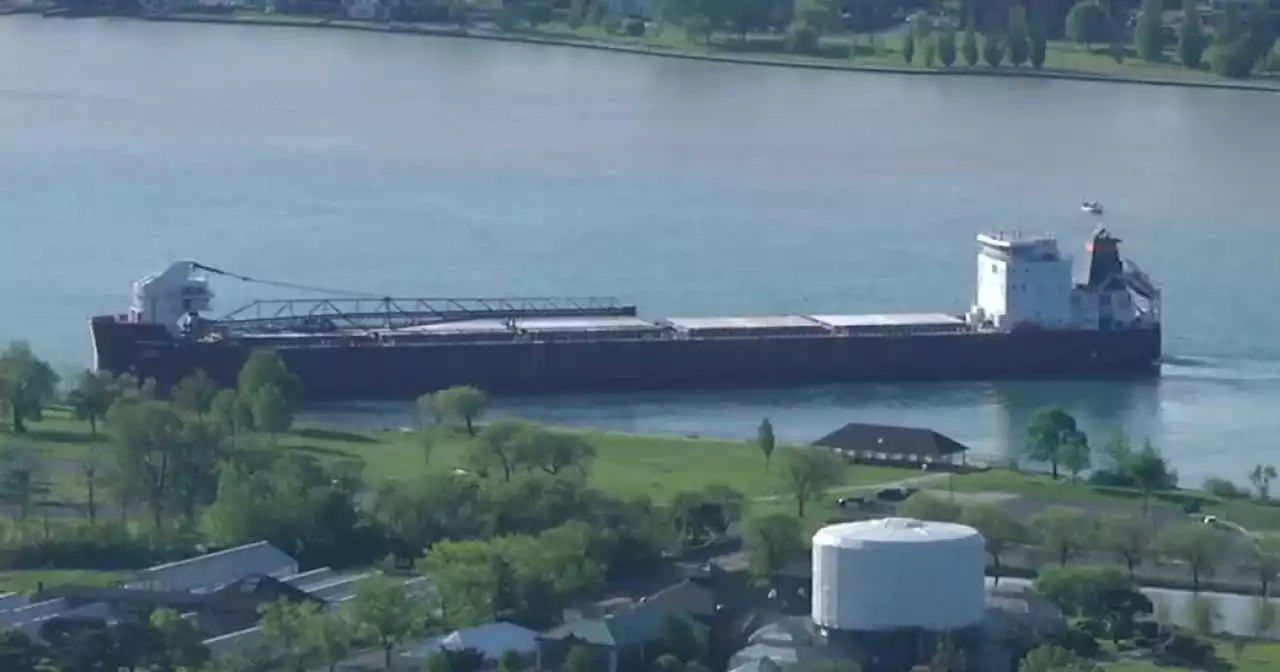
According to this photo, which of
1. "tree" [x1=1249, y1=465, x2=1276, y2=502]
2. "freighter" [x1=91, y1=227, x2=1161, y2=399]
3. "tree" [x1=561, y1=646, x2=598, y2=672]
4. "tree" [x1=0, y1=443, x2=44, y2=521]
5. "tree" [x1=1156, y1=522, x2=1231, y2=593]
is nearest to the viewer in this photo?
"tree" [x1=561, y1=646, x2=598, y2=672]

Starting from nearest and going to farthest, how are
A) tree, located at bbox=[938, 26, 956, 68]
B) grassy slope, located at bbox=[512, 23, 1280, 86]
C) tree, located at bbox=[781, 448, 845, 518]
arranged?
tree, located at bbox=[781, 448, 845, 518]
tree, located at bbox=[938, 26, 956, 68]
grassy slope, located at bbox=[512, 23, 1280, 86]

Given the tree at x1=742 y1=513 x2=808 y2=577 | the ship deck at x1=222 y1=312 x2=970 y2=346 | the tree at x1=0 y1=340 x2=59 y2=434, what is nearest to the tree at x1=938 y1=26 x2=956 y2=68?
the ship deck at x1=222 y1=312 x2=970 y2=346

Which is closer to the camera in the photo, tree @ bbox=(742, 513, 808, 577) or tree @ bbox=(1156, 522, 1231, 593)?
tree @ bbox=(742, 513, 808, 577)

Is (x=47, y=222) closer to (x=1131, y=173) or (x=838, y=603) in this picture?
(x=1131, y=173)

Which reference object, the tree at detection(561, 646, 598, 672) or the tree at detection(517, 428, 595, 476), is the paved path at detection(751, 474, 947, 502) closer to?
the tree at detection(517, 428, 595, 476)

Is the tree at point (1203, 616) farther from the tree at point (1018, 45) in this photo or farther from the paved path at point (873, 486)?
the tree at point (1018, 45)

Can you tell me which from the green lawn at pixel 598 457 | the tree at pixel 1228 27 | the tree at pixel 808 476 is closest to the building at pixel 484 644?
the tree at pixel 808 476
